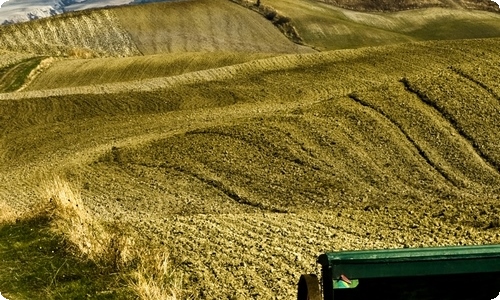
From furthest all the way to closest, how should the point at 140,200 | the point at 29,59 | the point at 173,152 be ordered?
the point at 29,59 → the point at 173,152 → the point at 140,200

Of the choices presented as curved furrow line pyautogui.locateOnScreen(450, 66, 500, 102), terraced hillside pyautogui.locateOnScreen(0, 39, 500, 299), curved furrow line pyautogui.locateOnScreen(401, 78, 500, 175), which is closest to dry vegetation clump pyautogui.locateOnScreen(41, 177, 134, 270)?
terraced hillside pyautogui.locateOnScreen(0, 39, 500, 299)

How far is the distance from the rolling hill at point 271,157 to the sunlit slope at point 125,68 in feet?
1.02

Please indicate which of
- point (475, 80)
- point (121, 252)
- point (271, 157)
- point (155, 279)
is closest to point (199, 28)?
point (475, 80)

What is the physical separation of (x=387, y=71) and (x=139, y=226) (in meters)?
18.5

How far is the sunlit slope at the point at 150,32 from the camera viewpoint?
2232 inches

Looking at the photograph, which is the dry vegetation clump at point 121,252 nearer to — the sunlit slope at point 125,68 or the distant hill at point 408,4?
the sunlit slope at point 125,68

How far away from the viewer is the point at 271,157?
15.4m

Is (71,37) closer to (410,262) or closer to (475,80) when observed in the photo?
(475,80)

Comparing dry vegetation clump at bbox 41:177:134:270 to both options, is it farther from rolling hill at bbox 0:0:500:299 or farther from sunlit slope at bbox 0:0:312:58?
sunlit slope at bbox 0:0:312:58

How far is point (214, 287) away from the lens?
6.86 m

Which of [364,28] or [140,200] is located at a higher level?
[140,200]

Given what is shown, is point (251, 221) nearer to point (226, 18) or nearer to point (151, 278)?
point (151, 278)

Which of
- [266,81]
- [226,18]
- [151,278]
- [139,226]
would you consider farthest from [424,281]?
[226,18]

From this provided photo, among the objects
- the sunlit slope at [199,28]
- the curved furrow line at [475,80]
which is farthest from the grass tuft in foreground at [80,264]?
the sunlit slope at [199,28]
